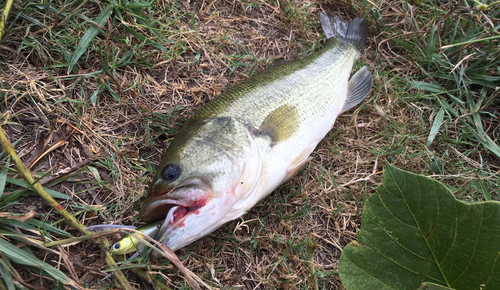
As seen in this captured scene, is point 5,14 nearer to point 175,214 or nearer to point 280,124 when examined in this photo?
point 175,214

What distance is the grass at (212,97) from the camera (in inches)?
100

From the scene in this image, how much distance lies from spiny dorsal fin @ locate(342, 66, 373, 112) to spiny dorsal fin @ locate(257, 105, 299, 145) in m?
0.72

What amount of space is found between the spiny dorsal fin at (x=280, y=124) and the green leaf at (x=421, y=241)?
101cm

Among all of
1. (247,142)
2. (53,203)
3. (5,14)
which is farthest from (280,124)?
(5,14)

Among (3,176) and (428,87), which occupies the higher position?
(3,176)

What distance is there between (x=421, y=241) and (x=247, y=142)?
Answer: 1.26 metres

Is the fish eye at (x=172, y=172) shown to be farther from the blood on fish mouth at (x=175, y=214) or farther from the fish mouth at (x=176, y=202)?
Result: the blood on fish mouth at (x=175, y=214)

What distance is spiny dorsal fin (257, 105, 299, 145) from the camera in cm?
260

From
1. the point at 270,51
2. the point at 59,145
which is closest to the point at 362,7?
the point at 270,51

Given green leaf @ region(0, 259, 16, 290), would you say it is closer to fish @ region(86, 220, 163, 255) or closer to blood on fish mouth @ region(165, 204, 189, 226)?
fish @ region(86, 220, 163, 255)

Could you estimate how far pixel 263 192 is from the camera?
8.37ft

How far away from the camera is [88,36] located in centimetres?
296

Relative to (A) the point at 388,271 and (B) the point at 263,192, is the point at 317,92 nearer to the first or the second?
(B) the point at 263,192

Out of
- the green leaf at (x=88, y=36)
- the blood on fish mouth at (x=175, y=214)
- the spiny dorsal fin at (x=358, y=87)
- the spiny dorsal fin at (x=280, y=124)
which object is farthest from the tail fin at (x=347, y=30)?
the blood on fish mouth at (x=175, y=214)
